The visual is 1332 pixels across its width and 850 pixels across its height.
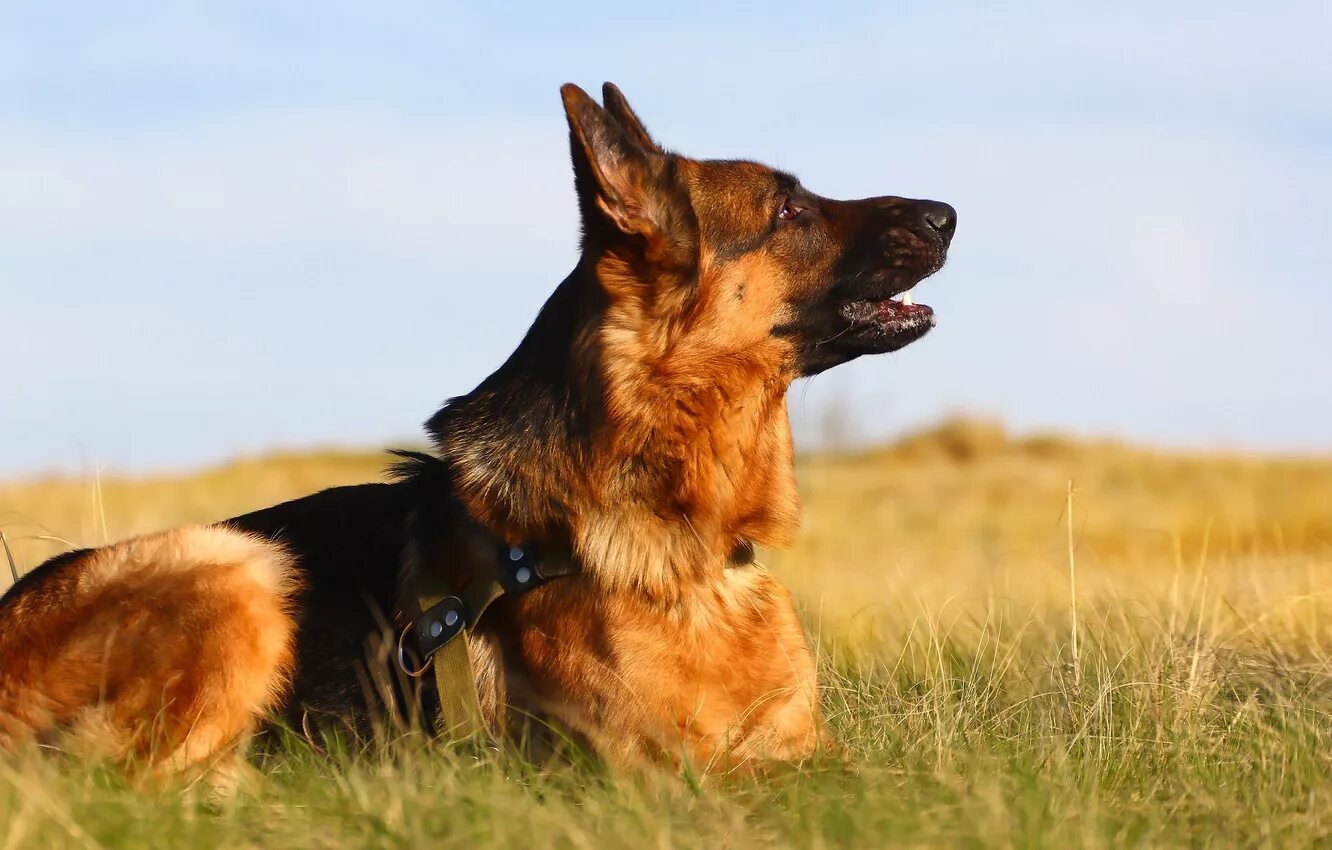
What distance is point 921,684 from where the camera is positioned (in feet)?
16.7

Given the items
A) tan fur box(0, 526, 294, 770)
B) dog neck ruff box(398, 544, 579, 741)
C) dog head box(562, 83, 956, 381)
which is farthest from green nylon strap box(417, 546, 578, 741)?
dog head box(562, 83, 956, 381)

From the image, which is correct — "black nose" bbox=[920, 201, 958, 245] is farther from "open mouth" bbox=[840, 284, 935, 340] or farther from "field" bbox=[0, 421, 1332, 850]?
"field" bbox=[0, 421, 1332, 850]

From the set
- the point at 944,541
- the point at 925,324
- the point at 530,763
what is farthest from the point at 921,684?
the point at 944,541

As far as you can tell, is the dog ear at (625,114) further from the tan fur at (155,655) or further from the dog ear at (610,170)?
the tan fur at (155,655)

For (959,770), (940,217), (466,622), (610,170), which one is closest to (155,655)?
(466,622)

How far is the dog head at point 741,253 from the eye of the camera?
422cm

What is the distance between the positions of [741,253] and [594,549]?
1.15 meters

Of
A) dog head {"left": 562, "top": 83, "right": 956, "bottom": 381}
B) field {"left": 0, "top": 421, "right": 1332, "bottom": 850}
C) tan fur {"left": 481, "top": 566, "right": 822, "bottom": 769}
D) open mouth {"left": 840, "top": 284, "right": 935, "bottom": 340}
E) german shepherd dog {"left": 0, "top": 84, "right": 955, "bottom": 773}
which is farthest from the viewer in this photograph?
open mouth {"left": 840, "top": 284, "right": 935, "bottom": 340}

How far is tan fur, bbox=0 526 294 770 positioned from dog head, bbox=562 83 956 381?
154 cm

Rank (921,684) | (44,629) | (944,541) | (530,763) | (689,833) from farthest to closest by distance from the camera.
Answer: (944,541) < (921,684) < (44,629) < (530,763) < (689,833)

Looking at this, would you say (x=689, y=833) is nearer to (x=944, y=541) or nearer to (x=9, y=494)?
(x=944, y=541)

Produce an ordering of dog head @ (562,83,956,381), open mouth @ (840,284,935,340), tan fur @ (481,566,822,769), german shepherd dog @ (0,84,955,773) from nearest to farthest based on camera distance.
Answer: tan fur @ (481,566,822,769) → german shepherd dog @ (0,84,955,773) → dog head @ (562,83,956,381) → open mouth @ (840,284,935,340)

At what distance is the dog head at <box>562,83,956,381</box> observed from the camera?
13.9ft

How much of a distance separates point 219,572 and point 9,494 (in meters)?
16.4
